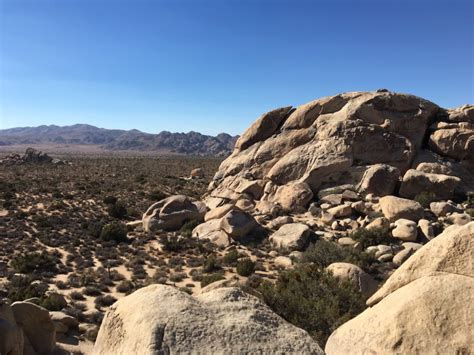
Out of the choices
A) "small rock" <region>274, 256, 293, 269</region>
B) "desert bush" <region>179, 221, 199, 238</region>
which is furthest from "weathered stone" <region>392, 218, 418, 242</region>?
"desert bush" <region>179, 221, 199, 238</region>

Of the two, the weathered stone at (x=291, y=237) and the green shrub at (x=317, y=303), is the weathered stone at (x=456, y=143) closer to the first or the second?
the weathered stone at (x=291, y=237)

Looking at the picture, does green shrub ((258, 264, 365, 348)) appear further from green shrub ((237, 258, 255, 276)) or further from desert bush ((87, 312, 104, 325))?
desert bush ((87, 312, 104, 325))

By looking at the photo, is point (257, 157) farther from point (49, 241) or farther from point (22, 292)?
point (22, 292)

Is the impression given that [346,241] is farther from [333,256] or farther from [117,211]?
[117,211]

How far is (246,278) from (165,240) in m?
6.32

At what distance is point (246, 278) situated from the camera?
1497 centimetres

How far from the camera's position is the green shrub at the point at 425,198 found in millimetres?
20938

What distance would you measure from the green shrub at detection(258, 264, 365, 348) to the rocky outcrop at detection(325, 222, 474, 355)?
257cm

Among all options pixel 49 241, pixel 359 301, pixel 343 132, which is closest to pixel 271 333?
pixel 359 301

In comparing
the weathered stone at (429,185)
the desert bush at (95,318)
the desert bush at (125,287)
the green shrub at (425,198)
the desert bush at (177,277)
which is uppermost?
the weathered stone at (429,185)

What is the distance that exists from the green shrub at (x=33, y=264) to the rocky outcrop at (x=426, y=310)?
45.9ft

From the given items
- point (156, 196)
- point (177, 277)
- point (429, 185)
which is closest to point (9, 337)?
point (177, 277)

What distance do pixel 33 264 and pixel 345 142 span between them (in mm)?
19695

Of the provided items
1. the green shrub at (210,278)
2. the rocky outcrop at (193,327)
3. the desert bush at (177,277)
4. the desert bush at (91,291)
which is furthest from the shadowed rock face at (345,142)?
the rocky outcrop at (193,327)
